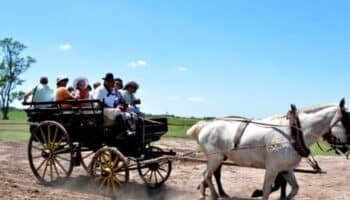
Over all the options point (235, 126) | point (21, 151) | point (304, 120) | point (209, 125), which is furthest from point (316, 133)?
point (21, 151)

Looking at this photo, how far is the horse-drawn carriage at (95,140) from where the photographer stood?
9.38 metres

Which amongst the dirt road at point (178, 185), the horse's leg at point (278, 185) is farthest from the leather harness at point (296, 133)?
the dirt road at point (178, 185)

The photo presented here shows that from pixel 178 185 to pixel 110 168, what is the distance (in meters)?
2.68

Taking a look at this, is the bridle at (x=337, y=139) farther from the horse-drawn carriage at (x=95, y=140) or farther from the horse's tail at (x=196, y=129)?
the horse-drawn carriage at (x=95, y=140)

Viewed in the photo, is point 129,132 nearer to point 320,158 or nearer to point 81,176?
point 81,176

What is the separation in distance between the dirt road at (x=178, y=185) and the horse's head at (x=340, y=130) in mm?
2780

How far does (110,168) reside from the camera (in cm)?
925

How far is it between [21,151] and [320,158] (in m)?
10.7

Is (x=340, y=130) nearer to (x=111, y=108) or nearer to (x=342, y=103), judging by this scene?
(x=342, y=103)

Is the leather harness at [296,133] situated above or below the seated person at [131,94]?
below

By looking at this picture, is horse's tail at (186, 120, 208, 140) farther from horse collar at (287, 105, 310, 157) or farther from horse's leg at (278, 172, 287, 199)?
horse collar at (287, 105, 310, 157)

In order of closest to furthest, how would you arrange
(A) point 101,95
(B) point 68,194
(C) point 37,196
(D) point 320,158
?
(C) point 37,196, (B) point 68,194, (A) point 101,95, (D) point 320,158

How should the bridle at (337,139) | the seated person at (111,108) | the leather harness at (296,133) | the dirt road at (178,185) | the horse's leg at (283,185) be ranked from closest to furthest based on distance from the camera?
the bridle at (337,139)
the leather harness at (296,133)
the horse's leg at (283,185)
the dirt road at (178,185)
the seated person at (111,108)

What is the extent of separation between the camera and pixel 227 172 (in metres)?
13.2
